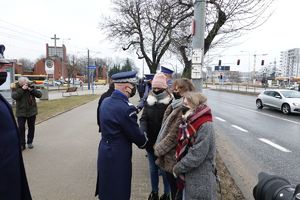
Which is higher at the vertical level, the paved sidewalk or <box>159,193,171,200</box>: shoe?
<box>159,193,171,200</box>: shoe

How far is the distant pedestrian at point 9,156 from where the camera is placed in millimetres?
2305

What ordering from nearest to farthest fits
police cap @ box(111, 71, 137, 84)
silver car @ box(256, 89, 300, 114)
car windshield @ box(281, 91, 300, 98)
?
1. police cap @ box(111, 71, 137, 84)
2. silver car @ box(256, 89, 300, 114)
3. car windshield @ box(281, 91, 300, 98)

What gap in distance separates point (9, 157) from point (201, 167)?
179cm

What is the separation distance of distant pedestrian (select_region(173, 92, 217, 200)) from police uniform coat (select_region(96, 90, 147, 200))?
0.53 meters

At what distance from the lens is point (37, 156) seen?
6953 mm

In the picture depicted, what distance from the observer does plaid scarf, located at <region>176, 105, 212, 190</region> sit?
10.2 feet

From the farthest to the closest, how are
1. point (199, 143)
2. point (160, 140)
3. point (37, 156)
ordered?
point (37, 156)
point (160, 140)
point (199, 143)

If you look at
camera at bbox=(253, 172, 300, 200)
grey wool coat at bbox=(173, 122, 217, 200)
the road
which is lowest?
the road

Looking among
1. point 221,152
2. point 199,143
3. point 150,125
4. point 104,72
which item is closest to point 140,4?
point 221,152

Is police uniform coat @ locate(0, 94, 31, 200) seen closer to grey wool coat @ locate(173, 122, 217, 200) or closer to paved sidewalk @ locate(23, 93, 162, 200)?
grey wool coat @ locate(173, 122, 217, 200)

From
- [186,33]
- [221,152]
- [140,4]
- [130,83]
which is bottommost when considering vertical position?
[221,152]

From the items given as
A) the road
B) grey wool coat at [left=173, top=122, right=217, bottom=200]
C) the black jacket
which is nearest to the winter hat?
the black jacket

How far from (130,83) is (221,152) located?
5256mm

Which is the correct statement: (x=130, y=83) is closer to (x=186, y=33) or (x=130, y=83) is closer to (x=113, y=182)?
(x=113, y=182)
